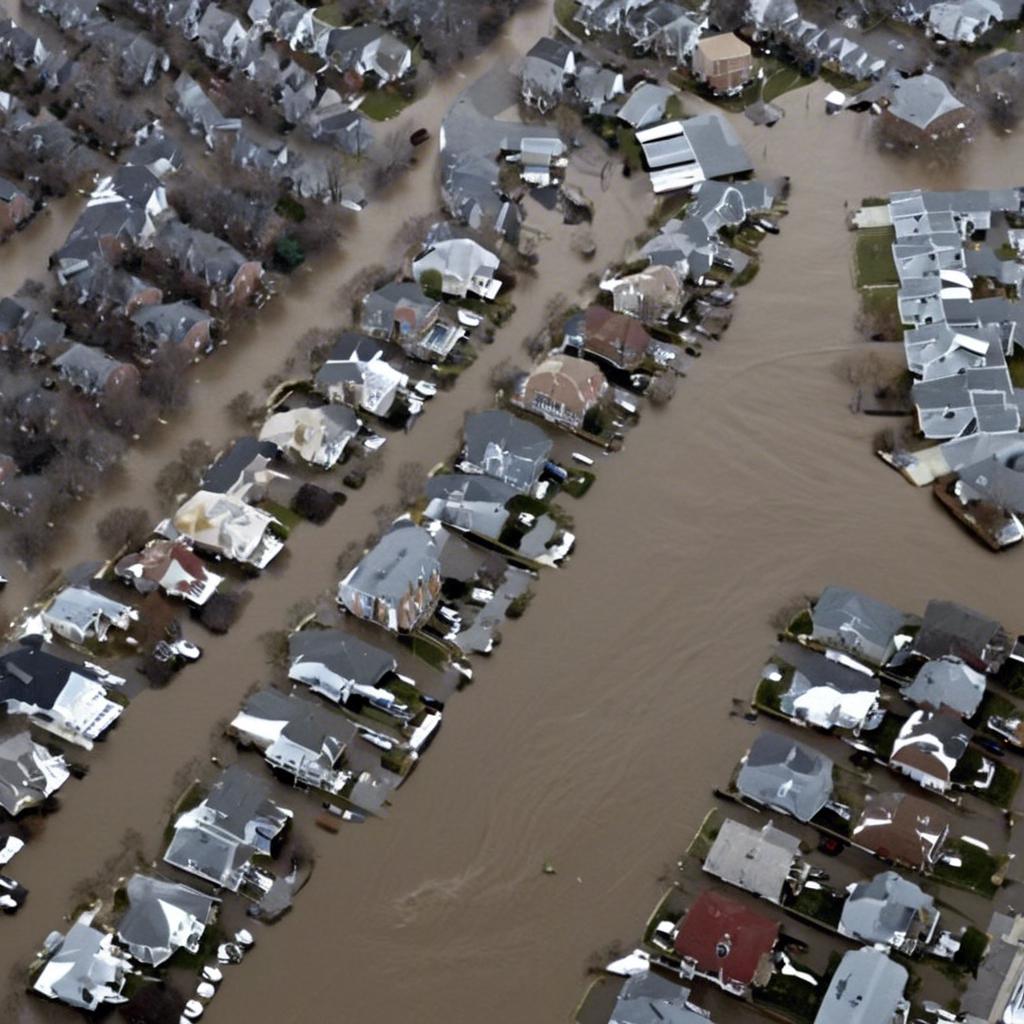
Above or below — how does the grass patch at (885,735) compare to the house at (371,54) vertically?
below

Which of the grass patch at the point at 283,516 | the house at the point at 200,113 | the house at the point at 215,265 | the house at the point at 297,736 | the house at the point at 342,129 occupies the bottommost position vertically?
the house at the point at 297,736

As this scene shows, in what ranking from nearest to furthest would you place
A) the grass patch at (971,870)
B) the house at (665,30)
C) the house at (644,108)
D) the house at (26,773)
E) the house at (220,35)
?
the grass patch at (971,870)
the house at (26,773)
the house at (644,108)
the house at (220,35)
the house at (665,30)

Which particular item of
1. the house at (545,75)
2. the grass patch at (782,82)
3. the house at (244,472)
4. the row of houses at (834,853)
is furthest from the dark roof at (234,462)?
the grass patch at (782,82)

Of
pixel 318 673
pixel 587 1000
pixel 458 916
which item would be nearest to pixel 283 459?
pixel 318 673

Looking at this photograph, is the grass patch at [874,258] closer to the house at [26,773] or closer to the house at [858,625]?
the house at [858,625]

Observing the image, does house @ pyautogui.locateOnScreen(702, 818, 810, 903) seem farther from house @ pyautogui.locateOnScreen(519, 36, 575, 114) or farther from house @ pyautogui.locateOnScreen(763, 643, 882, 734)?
house @ pyautogui.locateOnScreen(519, 36, 575, 114)

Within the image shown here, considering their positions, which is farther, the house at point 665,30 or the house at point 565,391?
the house at point 665,30

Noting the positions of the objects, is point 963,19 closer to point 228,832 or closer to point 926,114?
point 926,114
